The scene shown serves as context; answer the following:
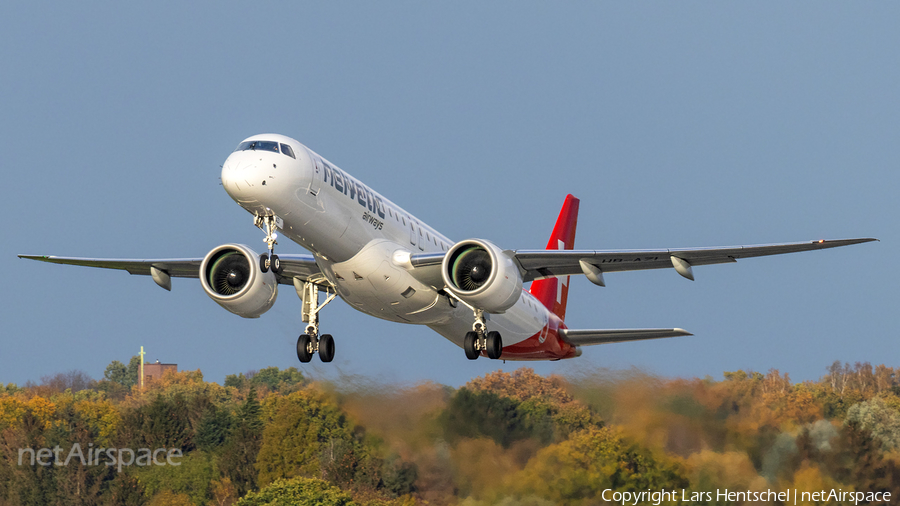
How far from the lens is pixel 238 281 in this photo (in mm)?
30609

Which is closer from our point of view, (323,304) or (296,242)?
(296,242)

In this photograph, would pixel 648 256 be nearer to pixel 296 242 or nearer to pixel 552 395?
pixel 296 242

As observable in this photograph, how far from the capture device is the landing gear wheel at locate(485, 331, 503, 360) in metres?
30.3

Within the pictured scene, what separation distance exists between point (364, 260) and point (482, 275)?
3291mm

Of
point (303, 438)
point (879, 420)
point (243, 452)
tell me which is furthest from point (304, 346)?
point (243, 452)

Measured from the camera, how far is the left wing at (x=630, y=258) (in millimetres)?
28156

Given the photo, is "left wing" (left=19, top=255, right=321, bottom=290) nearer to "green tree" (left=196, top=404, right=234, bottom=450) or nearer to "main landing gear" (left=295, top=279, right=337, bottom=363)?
"main landing gear" (left=295, top=279, right=337, bottom=363)

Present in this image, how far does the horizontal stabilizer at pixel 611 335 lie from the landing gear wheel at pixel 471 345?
635 cm

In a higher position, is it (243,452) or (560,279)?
(560,279)

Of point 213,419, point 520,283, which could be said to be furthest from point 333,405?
point 213,419

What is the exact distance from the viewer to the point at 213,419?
71500 mm

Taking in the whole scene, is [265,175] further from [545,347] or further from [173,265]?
[545,347]

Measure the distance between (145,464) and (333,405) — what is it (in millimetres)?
32826

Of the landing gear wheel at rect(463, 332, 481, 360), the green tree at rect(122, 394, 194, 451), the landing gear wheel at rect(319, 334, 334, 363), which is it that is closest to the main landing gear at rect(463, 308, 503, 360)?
the landing gear wheel at rect(463, 332, 481, 360)
